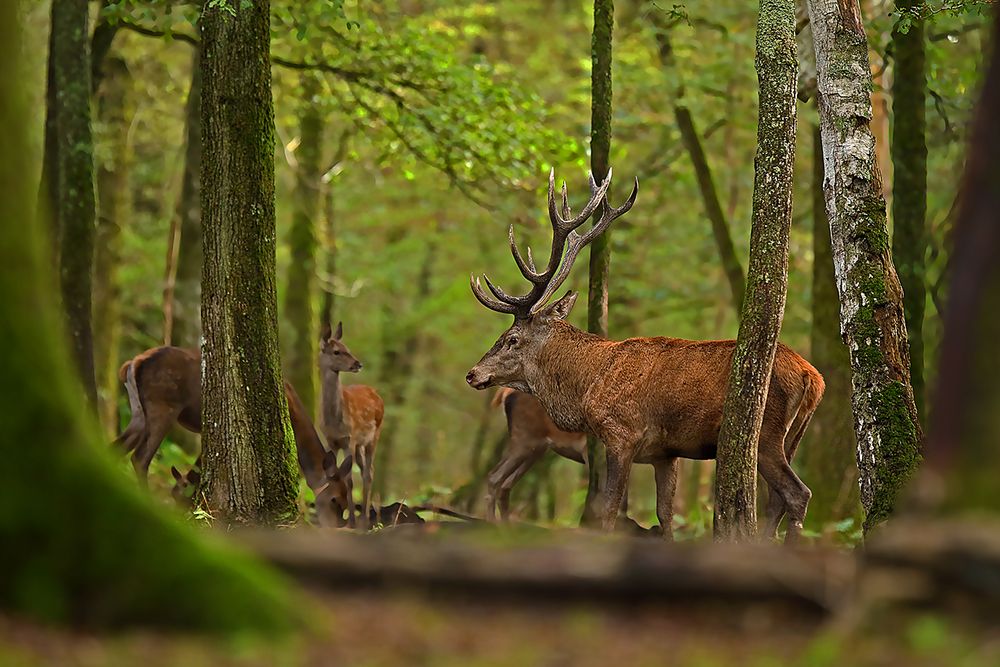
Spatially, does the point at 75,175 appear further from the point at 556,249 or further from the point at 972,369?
the point at 972,369

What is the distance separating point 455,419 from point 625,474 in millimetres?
22592

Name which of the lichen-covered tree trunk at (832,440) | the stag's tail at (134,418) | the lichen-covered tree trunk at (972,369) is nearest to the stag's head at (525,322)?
the lichen-covered tree trunk at (832,440)

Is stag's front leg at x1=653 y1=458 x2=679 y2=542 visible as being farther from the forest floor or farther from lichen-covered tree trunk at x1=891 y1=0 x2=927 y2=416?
the forest floor

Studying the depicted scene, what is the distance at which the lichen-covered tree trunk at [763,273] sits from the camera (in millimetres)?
9766

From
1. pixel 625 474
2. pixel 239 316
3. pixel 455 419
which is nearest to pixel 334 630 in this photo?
pixel 239 316

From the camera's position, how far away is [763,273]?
9758mm

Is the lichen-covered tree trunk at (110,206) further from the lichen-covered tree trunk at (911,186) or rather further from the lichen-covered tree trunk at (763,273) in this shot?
the lichen-covered tree trunk at (763,273)

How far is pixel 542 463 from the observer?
21.3 meters

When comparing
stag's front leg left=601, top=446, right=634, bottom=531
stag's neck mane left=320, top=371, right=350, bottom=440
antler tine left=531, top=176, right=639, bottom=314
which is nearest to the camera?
stag's front leg left=601, top=446, right=634, bottom=531

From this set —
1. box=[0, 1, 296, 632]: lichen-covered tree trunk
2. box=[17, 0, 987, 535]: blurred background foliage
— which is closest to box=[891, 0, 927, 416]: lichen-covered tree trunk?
box=[17, 0, 987, 535]: blurred background foliage

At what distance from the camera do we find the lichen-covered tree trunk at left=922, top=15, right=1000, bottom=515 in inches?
189

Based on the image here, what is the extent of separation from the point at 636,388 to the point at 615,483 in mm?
815

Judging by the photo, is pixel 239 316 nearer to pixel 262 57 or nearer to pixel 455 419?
pixel 262 57

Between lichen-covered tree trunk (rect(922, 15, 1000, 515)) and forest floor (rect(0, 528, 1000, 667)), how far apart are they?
32cm
